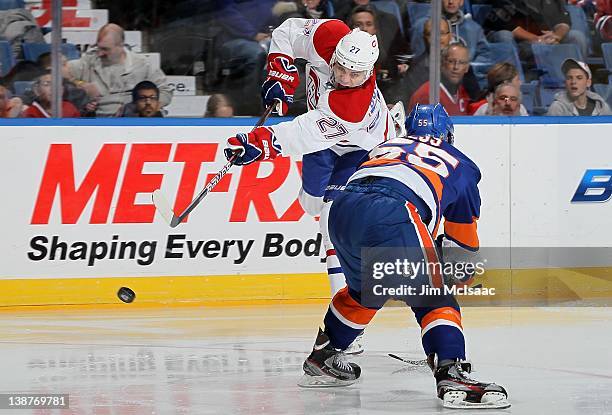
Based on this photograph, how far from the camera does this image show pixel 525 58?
6445 mm

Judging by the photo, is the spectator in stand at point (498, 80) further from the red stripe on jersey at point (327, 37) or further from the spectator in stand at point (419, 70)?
the red stripe on jersey at point (327, 37)

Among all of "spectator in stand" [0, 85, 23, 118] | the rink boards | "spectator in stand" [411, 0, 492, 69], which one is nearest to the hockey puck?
the rink boards

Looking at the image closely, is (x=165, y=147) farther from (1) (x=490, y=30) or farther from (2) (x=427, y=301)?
(2) (x=427, y=301)

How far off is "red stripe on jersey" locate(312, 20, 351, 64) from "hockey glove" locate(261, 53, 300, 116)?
0.50 feet

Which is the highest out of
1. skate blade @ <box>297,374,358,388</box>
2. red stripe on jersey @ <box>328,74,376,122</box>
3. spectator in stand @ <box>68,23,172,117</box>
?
red stripe on jersey @ <box>328,74,376,122</box>

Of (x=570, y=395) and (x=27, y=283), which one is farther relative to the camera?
(x=27, y=283)

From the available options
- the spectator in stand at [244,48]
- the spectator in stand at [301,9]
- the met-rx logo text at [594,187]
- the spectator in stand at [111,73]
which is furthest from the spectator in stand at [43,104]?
the met-rx logo text at [594,187]

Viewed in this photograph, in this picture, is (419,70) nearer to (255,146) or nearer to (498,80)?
(498,80)

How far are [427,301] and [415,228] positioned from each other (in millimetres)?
224

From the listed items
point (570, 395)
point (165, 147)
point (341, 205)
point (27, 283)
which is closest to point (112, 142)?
point (165, 147)

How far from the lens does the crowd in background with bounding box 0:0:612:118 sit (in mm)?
6082

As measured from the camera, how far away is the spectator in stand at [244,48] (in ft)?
20.4

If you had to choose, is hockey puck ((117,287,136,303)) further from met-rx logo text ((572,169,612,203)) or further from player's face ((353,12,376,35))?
met-rx logo text ((572,169,612,203))

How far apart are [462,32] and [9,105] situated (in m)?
2.27
